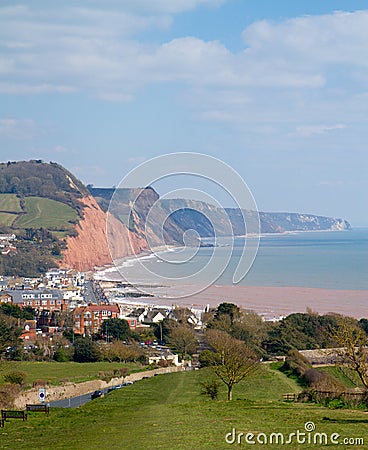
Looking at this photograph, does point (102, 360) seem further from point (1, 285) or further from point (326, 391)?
point (1, 285)

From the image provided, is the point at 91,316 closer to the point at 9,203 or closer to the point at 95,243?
the point at 95,243

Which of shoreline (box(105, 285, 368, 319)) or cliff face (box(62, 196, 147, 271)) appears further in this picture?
cliff face (box(62, 196, 147, 271))

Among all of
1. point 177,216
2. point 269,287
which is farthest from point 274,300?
point 177,216

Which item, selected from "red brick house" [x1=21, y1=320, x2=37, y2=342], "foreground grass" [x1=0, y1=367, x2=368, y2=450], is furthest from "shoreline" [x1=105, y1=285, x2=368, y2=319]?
"foreground grass" [x1=0, y1=367, x2=368, y2=450]

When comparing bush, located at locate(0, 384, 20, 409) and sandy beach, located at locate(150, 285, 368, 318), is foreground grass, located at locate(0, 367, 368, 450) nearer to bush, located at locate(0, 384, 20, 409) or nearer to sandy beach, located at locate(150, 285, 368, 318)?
bush, located at locate(0, 384, 20, 409)

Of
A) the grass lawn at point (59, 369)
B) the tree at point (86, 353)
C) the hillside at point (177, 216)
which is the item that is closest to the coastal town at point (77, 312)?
the tree at point (86, 353)

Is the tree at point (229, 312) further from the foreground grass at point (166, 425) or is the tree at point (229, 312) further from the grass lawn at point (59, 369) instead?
the foreground grass at point (166, 425)
